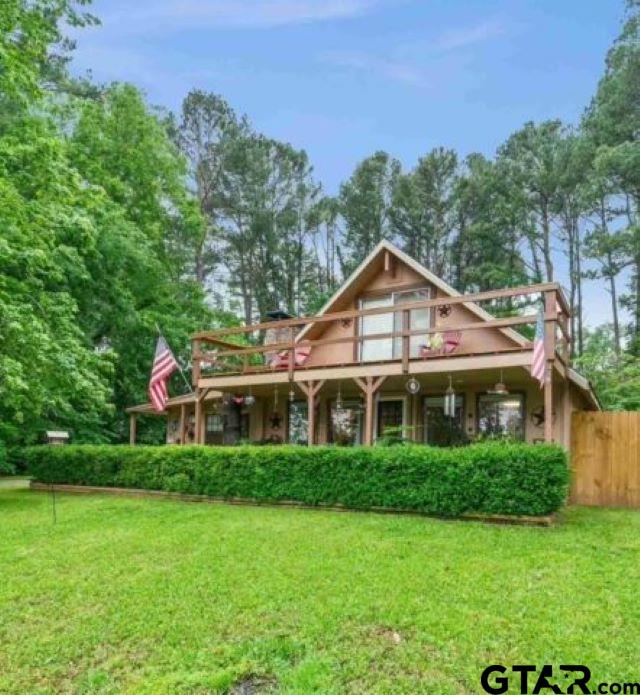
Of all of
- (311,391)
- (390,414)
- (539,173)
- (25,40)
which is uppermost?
(539,173)

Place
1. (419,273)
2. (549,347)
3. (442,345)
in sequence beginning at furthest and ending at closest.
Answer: (419,273) < (442,345) < (549,347)

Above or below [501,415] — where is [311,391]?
above

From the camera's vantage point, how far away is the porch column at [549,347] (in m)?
9.35

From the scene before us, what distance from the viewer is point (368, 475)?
975 centimetres

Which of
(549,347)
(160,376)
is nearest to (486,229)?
(160,376)

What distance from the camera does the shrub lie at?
332 inches

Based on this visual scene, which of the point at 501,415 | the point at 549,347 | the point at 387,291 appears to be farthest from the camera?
the point at 387,291

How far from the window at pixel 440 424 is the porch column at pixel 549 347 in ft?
12.9

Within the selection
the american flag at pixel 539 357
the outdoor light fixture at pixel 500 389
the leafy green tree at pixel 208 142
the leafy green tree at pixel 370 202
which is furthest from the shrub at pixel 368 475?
the leafy green tree at pixel 370 202

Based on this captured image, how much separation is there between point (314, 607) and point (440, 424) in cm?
929

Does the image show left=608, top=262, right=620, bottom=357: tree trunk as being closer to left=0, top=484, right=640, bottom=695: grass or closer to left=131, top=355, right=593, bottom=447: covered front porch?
left=131, top=355, right=593, bottom=447: covered front porch

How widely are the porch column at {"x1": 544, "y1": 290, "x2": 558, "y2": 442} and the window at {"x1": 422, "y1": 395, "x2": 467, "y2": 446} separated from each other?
3.93m

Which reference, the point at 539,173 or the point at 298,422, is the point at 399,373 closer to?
the point at 298,422

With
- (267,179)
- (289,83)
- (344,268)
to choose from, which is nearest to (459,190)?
(344,268)
